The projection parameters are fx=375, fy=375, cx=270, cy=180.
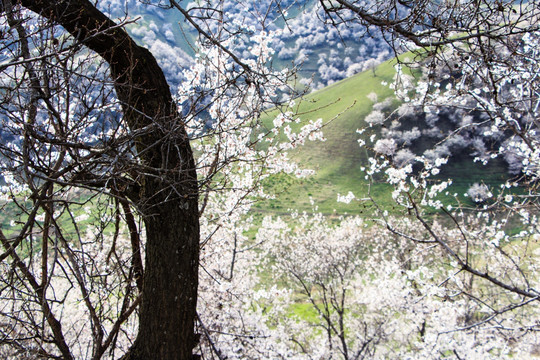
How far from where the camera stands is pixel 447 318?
55.3ft

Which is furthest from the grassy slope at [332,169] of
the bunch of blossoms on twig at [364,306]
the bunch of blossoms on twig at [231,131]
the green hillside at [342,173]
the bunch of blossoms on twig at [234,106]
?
the bunch of blossoms on twig at [234,106]

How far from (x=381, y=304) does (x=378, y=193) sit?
3059 centimetres

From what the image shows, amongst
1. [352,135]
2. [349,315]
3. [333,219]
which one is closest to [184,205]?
[349,315]

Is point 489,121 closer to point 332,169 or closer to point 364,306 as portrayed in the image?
point 364,306

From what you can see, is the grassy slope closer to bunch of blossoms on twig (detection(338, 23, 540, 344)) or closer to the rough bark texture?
bunch of blossoms on twig (detection(338, 23, 540, 344))

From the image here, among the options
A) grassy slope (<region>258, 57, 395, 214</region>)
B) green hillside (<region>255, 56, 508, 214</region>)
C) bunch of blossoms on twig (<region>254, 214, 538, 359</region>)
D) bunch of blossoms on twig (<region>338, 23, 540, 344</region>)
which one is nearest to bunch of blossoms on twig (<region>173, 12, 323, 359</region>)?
bunch of blossoms on twig (<region>338, 23, 540, 344</region>)

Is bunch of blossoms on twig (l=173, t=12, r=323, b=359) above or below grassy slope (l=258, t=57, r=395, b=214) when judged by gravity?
below

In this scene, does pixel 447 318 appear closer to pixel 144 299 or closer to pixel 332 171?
pixel 144 299

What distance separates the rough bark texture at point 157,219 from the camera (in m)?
2.66

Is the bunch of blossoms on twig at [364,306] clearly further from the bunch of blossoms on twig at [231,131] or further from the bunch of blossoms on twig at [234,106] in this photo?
the bunch of blossoms on twig at [234,106]

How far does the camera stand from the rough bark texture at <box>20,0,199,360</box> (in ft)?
8.71

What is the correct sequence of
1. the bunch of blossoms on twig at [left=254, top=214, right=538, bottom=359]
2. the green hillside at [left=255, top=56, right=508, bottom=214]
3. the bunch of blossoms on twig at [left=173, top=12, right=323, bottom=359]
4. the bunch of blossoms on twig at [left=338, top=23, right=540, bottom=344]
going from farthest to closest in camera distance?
1. the green hillside at [left=255, top=56, right=508, bottom=214]
2. the bunch of blossoms on twig at [left=254, top=214, right=538, bottom=359]
3. the bunch of blossoms on twig at [left=173, top=12, right=323, bottom=359]
4. the bunch of blossoms on twig at [left=338, top=23, right=540, bottom=344]

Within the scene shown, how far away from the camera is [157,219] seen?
274cm

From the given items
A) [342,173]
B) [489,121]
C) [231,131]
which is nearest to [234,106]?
[489,121]
